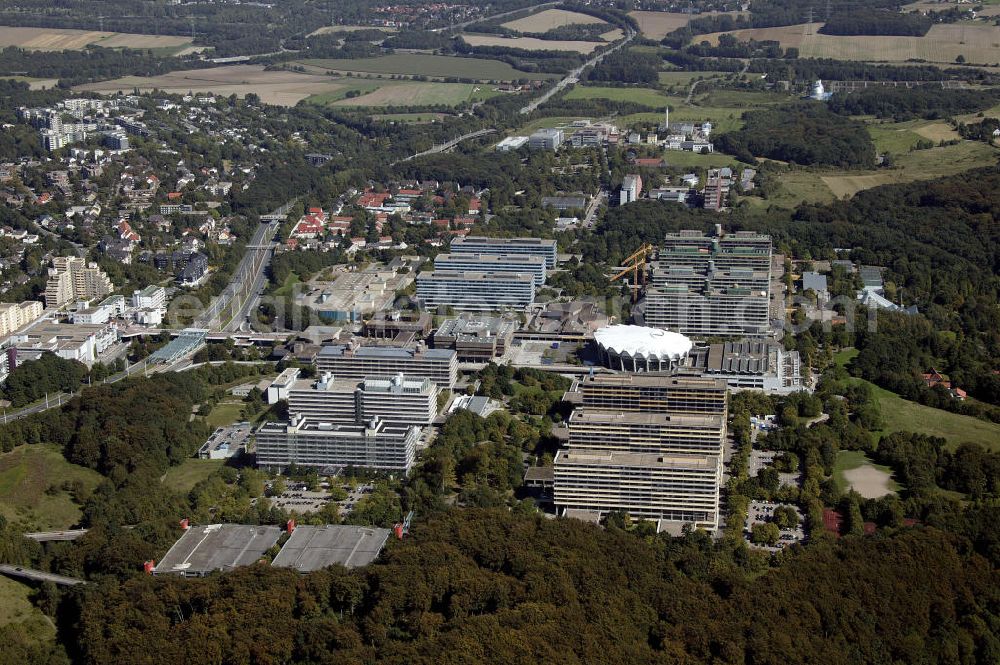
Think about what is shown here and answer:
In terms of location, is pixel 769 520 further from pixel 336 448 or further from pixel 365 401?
pixel 365 401

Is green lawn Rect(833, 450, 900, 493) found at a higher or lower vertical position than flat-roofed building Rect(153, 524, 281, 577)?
lower

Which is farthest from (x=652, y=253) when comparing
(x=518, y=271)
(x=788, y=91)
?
(x=788, y=91)

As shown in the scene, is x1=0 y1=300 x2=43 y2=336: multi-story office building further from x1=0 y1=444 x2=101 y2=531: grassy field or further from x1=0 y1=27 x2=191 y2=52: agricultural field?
x1=0 y1=27 x2=191 y2=52: agricultural field

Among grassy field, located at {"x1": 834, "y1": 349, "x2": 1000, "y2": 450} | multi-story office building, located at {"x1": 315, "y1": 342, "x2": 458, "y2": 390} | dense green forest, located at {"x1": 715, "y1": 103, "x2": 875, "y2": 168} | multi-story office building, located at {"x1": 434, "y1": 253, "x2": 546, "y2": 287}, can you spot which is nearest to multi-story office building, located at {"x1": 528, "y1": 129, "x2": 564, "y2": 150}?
dense green forest, located at {"x1": 715, "y1": 103, "x2": 875, "y2": 168}

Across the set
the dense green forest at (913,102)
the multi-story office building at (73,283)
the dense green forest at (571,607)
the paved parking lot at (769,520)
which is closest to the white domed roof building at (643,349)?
the paved parking lot at (769,520)

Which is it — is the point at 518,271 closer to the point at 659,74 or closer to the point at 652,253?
the point at 652,253

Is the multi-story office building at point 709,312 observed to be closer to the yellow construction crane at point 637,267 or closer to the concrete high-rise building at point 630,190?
the yellow construction crane at point 637,267
